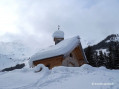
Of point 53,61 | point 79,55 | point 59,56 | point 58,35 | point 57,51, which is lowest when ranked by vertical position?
point 53,61

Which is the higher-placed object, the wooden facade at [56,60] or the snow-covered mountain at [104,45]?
the snow-covered mountain at [104,45]

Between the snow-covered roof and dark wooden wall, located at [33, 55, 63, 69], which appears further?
the snow-covered roof

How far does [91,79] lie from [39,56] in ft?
30.2

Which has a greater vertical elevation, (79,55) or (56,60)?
(79,55)

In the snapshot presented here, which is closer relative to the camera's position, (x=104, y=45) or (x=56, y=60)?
(x=56, y=60)

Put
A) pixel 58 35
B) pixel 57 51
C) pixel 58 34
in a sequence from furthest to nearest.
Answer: pixel 58 34, pixel 58 35, pixel 57 51

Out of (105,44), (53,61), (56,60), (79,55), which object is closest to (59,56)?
(56,60)

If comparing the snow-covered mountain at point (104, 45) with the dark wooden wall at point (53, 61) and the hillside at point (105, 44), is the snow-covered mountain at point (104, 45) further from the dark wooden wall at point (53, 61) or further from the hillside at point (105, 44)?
the dark wooden wall at point (53, 61)

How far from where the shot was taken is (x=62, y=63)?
46.0ft

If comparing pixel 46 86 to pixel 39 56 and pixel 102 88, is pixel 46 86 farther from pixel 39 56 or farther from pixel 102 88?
pixel 39 56

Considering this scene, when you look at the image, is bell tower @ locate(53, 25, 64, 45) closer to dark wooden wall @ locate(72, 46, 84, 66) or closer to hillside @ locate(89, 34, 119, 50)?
dark wooden wall @ locate(72, 46, 84, 66)

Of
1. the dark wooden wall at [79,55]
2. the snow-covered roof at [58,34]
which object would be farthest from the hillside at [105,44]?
the dark wooden wall at [79,55]

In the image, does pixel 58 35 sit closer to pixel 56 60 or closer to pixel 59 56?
pixel 56 60

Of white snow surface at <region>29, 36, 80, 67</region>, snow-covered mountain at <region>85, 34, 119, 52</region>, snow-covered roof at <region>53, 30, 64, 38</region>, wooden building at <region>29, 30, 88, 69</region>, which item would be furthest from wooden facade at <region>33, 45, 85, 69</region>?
snow-covered mountain at <region>85, 34, 119, 52</region>
